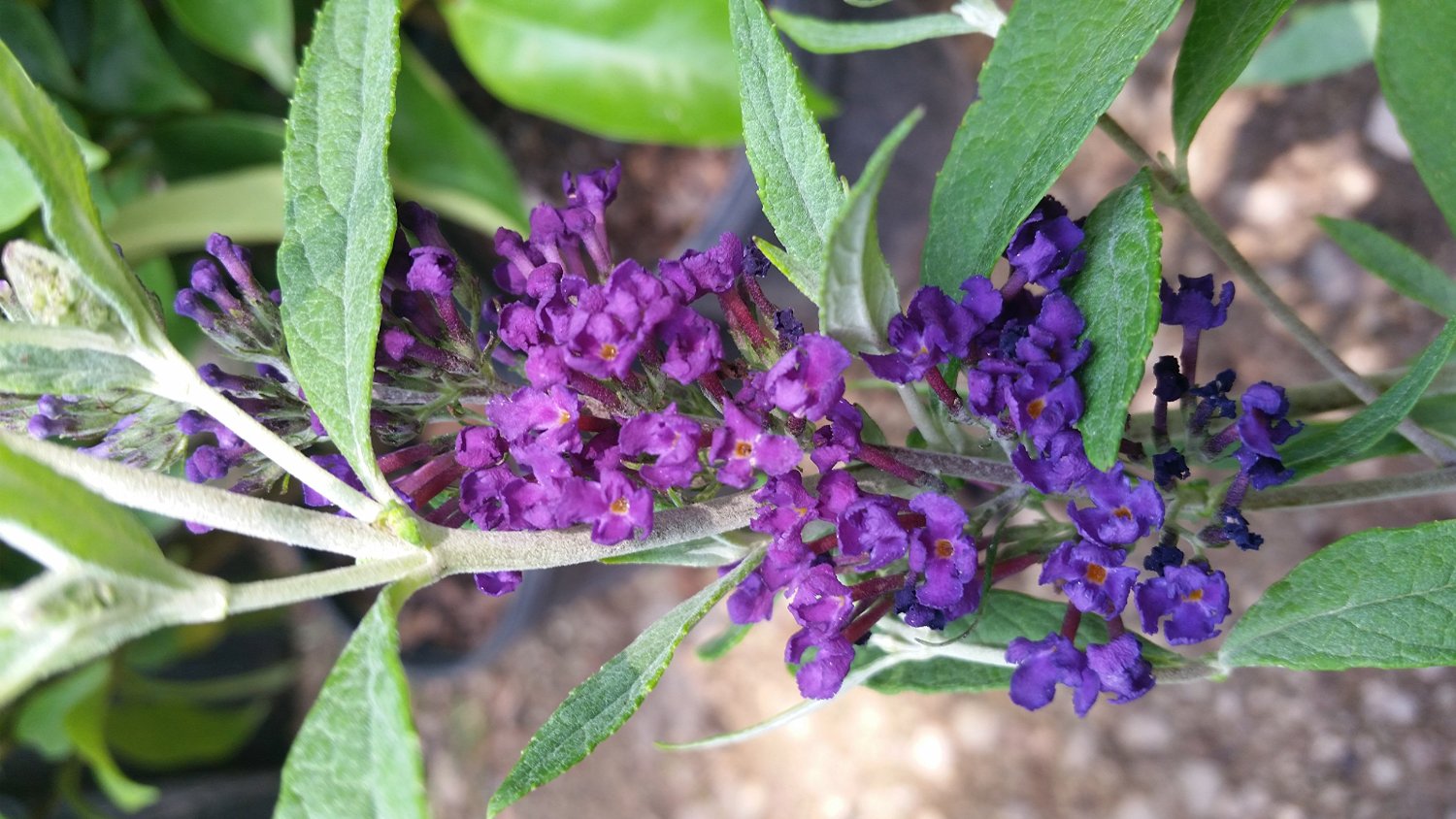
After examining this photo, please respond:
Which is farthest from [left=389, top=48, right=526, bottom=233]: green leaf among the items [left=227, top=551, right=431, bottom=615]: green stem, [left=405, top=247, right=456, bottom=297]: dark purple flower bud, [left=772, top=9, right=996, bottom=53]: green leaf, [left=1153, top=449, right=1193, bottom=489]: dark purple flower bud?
[left=1153, top=449, right=1193, bottom=489]: dark purple flower bud

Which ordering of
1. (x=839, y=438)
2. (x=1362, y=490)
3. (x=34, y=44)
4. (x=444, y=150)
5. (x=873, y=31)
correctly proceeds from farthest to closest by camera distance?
1. (x=444, y=150)
2. (x=34, y=44)
3. (x=873, y=31)
4. (x=1362, y=490)
5. (x=839, y=438)

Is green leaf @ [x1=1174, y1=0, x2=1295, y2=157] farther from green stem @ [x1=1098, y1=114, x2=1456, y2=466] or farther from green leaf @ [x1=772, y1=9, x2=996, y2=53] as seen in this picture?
green leaf @ [x1=772, y1=9, x2=996, y2=53]

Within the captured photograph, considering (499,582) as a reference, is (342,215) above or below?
above

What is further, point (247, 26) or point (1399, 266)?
point (247, 26)

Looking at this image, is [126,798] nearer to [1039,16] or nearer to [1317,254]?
[1039,16]

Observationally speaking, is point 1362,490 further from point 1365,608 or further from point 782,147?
point 782,147

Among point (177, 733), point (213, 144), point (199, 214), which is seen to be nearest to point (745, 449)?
point (199, 214)

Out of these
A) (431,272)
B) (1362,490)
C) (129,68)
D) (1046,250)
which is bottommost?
(1362,490)
